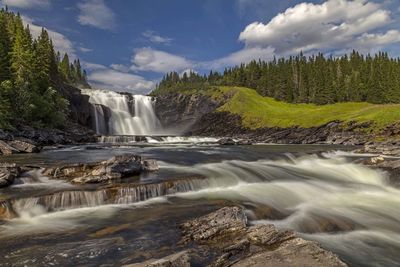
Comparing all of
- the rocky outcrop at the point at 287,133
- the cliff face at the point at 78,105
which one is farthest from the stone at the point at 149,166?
the cliff face at the point at 78,105

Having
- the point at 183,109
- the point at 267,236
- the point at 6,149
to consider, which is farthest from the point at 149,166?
the point at 183,109

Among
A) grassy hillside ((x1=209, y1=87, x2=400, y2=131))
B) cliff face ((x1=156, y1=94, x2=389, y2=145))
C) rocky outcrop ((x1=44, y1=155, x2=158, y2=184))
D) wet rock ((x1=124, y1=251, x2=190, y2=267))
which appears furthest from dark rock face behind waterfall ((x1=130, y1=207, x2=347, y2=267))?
grassy hillside ((x1=209, y1=87, x2=400, y2=131))

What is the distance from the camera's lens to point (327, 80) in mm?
127250

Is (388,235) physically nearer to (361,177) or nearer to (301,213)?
(301,213)

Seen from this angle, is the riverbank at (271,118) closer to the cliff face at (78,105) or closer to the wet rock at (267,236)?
the cliff face at (78,105)

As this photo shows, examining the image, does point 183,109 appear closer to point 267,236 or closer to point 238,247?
point 267,236

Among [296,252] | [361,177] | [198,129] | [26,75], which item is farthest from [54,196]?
[198,129]

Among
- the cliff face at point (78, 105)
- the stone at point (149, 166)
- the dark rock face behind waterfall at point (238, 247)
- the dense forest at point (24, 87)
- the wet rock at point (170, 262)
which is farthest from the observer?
the cliff face at point (78, 105)

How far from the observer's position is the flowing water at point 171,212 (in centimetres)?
1223

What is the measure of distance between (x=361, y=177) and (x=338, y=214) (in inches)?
527

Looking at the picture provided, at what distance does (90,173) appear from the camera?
22531mm

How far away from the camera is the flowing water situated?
12227 mm

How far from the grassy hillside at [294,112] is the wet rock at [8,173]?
6821cm

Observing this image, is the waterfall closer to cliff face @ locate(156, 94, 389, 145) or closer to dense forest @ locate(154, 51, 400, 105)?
cliff face @ locate(156, 94, 389, 145)
